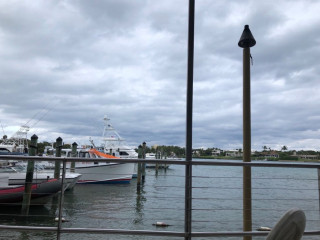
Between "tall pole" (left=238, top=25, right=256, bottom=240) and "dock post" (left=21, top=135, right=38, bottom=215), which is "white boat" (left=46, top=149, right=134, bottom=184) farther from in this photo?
"tall pole" (left=238, top=25, right=256, bottom=240)

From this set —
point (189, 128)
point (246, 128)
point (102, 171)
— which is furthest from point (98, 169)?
point (189, 128)

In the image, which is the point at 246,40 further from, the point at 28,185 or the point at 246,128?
the point at 28,185

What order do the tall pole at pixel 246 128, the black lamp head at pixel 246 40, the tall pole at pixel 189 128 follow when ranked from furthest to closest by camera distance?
the black lamp head at pixel 246 40 < the tall pole at pixel 246 128 < the tall pole at pixel 189 128

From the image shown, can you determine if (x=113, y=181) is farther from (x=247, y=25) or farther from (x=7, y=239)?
(x=247, y=25)

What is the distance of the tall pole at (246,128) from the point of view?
11.2 feet

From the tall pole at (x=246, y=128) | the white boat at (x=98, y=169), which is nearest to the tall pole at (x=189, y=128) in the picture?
the tall pole at (x=246, y=128)

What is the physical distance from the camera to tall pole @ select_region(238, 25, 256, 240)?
11.2 ft

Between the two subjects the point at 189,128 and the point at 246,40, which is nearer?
the point at 189,128

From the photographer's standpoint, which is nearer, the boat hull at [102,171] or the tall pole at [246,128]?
the tall pole at [246,128]

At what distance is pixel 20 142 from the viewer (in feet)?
112

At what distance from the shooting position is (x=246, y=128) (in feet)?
11.7

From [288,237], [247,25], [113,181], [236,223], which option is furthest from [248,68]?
[113,181]

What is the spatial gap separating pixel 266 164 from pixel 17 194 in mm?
10289

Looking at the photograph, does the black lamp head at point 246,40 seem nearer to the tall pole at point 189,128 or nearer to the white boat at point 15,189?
the tall pole at point 189,128
